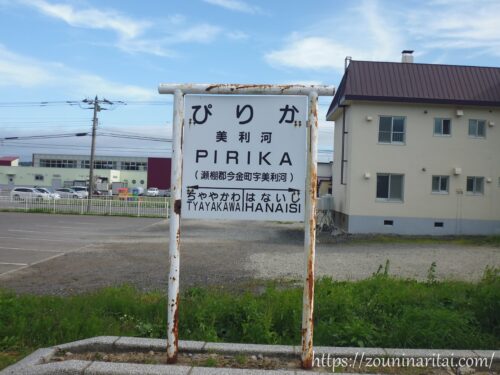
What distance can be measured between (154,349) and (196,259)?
25.0 ft

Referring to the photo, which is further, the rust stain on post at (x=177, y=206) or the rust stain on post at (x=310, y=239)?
the rust stain on post at (x=177, y=206)

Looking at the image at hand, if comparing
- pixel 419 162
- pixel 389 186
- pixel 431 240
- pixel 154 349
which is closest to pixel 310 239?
pixel 154 349

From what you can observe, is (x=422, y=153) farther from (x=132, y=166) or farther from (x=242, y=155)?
(x=132, y=166)

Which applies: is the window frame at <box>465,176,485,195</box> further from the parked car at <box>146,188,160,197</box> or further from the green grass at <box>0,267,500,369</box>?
the parked car at <box>146,188,160,197</box>

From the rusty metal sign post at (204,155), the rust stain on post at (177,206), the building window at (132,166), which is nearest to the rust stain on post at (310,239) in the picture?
the rusty metal sign post at (204,155)

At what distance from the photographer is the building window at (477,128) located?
64.8 ft

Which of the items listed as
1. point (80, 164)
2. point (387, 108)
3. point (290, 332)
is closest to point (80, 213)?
point (387, 108)

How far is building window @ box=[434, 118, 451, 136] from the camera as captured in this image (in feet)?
64.4

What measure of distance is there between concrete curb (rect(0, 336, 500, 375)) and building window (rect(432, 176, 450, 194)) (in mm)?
16391

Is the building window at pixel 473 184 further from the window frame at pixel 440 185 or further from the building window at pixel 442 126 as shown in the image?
the building window at pixel 442 126

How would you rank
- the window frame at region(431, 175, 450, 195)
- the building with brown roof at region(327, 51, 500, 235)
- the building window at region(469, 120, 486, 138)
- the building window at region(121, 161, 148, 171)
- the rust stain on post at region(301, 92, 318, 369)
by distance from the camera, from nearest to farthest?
the rust stain on post at region(301, 92, 318, 369), the building with brown roof at region(327, 51, 500, 235), the window frame at region(431, 175, 450, 195), the building window at region(469, 120, 486, 138), the building window at region(121, 161, 148, 171)

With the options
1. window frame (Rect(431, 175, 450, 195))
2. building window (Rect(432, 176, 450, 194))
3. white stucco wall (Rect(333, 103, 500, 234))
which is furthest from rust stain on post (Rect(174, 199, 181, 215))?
building window (Rect(432, 176, 450, 194))

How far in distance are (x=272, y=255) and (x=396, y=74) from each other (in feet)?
35.3

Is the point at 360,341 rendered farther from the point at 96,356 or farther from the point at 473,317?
the point at 96,356
